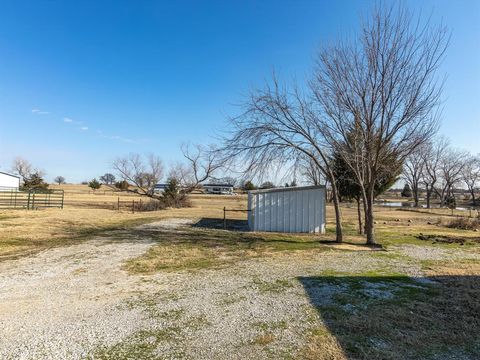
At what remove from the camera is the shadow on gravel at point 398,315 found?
11.3 ft

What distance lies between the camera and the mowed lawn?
3.45 metres

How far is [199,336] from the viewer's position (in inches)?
147

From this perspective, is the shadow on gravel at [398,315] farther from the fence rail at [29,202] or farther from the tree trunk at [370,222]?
the fence rail at [29,202]

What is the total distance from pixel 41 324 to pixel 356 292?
4.89m

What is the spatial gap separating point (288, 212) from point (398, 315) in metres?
10.6

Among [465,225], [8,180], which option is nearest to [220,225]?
[465,225]

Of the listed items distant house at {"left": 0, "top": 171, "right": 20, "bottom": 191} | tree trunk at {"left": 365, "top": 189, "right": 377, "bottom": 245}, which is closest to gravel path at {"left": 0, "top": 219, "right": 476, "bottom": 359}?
tree trunk at {"left": 365, "top": 189, "right": 377, "bottom": 245}

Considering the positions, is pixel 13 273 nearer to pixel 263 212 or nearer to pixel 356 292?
pixel 356 292

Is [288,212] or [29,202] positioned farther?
[29,202]

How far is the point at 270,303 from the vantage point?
4.91 metres

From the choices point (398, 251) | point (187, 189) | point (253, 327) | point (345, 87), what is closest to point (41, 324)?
point (253, 327)

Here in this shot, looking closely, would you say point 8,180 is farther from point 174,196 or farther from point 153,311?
point 153,311

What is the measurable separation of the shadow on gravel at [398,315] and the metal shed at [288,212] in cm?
825

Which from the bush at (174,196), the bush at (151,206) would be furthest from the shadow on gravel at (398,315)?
the bush at (174,196)
